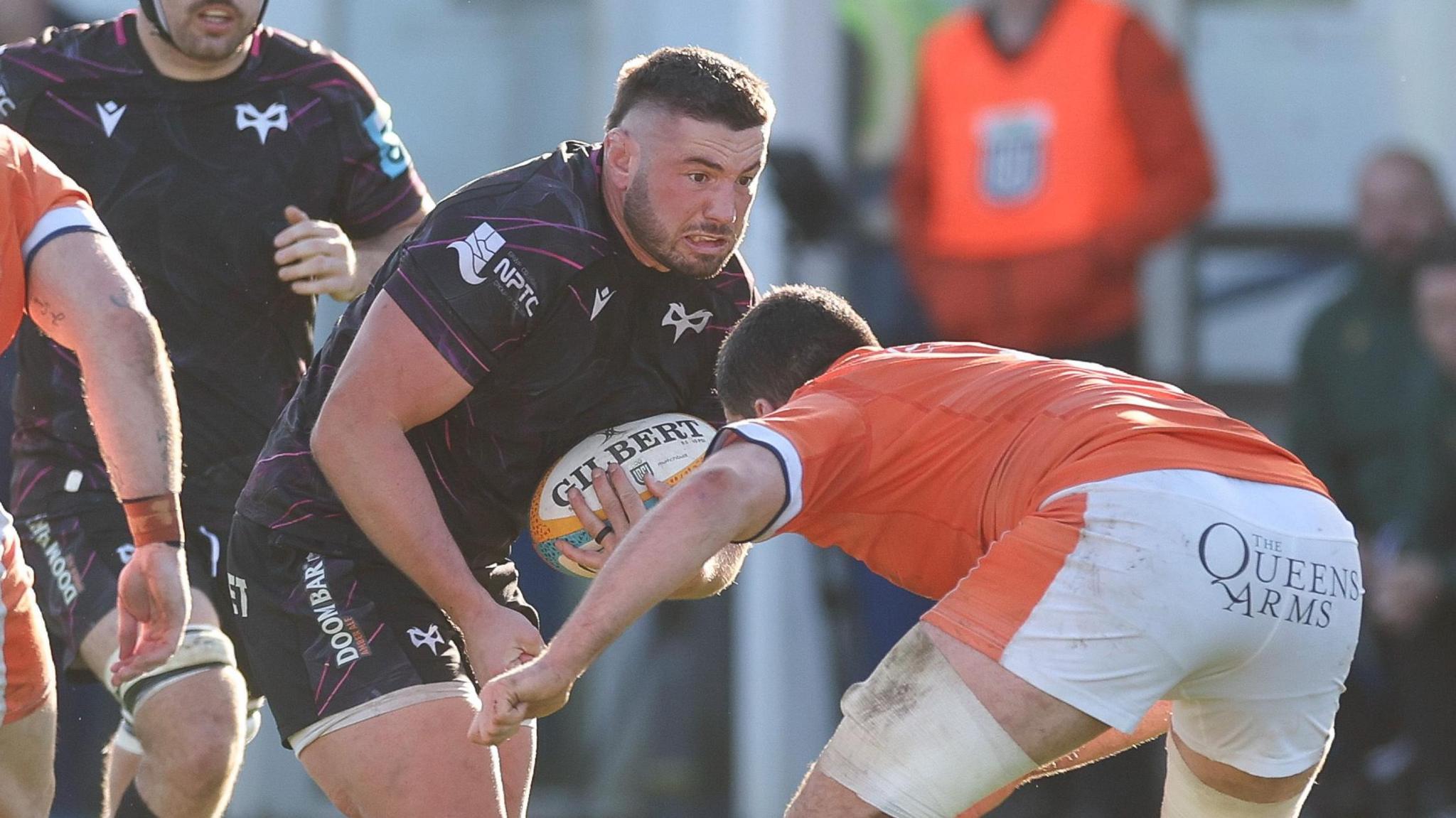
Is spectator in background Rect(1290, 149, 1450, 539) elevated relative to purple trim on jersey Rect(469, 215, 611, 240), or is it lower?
lower

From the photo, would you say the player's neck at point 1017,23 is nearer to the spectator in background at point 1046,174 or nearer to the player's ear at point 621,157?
the spectator in background at point 1046,174

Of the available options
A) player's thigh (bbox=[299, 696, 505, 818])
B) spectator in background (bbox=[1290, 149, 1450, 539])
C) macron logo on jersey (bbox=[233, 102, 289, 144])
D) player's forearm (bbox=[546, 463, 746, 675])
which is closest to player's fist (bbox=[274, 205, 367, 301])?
macron logo on jersey (bbox=[233, 102, 289, 144])

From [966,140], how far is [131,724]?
14.0 feet

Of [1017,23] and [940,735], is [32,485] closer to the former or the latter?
[940,735]

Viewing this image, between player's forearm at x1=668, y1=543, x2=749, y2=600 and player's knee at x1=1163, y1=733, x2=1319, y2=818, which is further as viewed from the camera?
player's forearm at x1=668, y1=543, x2=749, y2=600

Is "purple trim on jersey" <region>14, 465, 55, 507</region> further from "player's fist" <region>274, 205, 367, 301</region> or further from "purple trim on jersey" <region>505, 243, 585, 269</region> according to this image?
"purple trim on jersey" <region>505, 243, 585, 269</region>

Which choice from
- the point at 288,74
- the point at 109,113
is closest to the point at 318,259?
the point at 288,74

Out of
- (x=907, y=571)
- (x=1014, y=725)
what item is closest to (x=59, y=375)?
(x=907, y=571)

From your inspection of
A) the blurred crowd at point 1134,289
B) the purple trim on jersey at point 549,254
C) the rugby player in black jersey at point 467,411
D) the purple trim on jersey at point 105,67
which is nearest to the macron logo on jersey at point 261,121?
the purple trim on jersey at point 105,67

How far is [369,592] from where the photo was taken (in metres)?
4.66

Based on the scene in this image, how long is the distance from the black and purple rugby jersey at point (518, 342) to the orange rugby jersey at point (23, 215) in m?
0.68

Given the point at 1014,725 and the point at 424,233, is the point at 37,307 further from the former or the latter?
the point at 1014,725

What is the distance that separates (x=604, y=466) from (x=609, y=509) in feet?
0.46

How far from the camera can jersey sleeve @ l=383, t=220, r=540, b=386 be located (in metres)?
4.45
